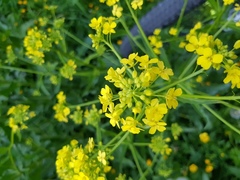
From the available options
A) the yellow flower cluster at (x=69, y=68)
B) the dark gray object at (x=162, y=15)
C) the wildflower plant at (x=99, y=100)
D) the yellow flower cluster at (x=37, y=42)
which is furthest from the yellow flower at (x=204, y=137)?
the yellow flower cluster at (x=37, y=42)

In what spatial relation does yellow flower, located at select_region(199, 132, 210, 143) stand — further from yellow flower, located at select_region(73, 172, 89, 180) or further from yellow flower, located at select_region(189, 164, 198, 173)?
yellow flower, located at select_region(73, 172, 89, 180)

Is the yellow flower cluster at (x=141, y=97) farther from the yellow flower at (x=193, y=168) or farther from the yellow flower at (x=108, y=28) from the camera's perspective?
the yellow flower at (x=193, y=168)

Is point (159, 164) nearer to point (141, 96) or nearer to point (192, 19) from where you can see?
point (192, 19)

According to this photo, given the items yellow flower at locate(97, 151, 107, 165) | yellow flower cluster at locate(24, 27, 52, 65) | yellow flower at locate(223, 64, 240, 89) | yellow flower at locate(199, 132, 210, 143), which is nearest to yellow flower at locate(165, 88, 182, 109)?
yellow flower at locate(223, 64, 240, 89)

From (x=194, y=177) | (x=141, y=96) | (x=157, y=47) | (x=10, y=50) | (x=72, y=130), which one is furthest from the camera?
(x=72, y=130)

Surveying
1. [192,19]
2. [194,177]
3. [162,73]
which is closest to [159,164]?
[194,177]

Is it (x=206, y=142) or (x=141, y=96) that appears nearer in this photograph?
(x=141, y=96)
